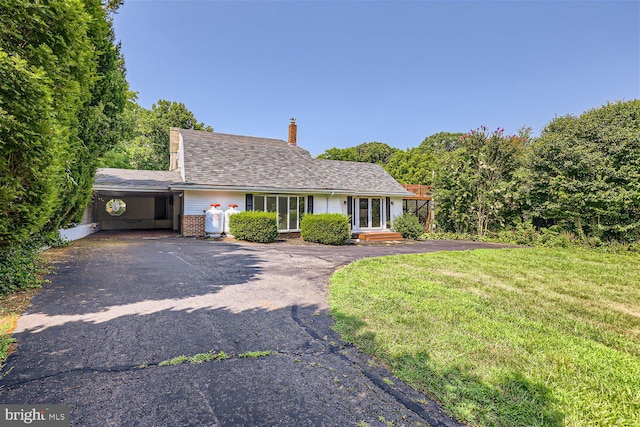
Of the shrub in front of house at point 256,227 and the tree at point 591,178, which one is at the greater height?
the tree at point 591,178

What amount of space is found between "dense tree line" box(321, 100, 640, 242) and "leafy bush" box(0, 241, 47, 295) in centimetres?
1766

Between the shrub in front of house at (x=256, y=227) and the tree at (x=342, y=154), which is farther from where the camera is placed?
the tree at (x=342, y=154)

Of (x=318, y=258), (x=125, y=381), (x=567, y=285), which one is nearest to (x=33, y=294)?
(x=125, y=381)

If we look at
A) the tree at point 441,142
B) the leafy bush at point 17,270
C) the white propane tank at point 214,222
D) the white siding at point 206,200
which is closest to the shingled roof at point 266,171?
the white siding at point 206,200

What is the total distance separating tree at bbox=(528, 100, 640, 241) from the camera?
12055mm

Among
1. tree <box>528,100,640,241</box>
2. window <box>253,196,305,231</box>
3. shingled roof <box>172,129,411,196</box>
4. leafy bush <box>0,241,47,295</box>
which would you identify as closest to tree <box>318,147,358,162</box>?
shingled roof <box>172,129,411,196</box>

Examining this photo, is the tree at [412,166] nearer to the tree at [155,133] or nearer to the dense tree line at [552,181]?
the dense tree line at [552,181]

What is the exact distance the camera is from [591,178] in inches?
508

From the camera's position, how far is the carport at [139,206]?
16766 millimetres

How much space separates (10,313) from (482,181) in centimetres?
1840

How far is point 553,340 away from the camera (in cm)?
357

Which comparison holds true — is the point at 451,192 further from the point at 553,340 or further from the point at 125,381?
the point at 125,381

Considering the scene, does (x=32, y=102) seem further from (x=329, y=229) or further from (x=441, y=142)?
(x=441, y=142)

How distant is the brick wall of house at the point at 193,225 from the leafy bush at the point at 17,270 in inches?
329
